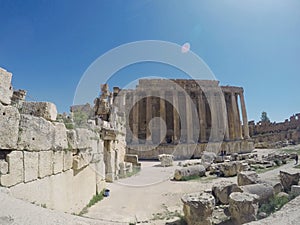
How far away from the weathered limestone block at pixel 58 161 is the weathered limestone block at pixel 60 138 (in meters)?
0.15

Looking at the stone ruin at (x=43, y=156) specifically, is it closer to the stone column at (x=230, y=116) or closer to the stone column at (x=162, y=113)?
the stone column at (x=162, y=113)

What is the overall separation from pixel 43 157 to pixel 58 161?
0.68 metres

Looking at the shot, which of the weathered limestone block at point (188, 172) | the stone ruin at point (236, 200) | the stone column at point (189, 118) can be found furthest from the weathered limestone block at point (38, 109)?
the stone column at point (189, 118)

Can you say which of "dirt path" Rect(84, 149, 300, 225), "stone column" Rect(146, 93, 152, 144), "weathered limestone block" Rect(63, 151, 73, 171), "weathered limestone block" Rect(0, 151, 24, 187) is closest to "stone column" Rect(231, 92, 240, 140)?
"stone column" Rect(146, 93, 152, 144)

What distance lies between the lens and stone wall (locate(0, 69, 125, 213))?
3.75 meters

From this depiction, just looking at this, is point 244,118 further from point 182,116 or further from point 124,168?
point 124,168

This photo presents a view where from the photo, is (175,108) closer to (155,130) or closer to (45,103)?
(155,130)

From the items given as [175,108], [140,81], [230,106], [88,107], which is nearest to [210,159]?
[88,107]

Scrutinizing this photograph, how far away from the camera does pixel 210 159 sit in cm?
1727

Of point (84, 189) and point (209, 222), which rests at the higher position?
point (84, 189)

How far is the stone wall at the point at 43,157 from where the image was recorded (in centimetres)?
375

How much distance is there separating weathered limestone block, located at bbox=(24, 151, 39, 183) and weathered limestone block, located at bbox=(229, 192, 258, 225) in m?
5.09

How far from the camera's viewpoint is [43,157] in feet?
15.5

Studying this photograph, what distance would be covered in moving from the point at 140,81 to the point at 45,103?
3111 cm
